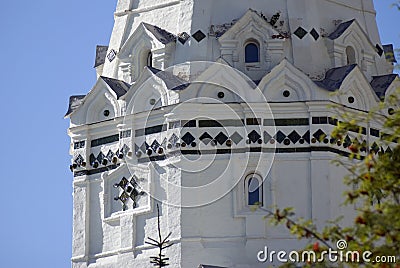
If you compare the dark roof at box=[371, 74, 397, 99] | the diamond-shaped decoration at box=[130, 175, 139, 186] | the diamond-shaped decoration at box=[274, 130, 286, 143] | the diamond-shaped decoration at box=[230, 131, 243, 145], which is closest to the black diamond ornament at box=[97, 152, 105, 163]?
the diamond-shaped decoration at box=[130, 175, 139, 186]

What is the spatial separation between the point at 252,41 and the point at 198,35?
1015 millimetres

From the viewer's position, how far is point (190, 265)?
2325 cm

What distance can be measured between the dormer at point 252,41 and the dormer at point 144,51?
1057 mm

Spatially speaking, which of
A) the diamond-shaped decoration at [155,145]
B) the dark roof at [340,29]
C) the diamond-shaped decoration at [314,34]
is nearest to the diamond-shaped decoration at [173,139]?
the diamond-shaped decoration at [155,145]

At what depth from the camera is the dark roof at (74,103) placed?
25.9 meters

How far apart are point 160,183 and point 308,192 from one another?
265 cm

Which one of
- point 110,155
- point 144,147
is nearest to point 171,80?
point 144,147

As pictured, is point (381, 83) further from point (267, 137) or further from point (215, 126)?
point (215, 126)

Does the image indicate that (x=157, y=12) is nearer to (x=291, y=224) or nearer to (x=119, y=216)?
(x=119, y=216)

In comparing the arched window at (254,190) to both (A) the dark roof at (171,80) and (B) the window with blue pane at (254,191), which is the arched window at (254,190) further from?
(A) the dark roof at (171,80)

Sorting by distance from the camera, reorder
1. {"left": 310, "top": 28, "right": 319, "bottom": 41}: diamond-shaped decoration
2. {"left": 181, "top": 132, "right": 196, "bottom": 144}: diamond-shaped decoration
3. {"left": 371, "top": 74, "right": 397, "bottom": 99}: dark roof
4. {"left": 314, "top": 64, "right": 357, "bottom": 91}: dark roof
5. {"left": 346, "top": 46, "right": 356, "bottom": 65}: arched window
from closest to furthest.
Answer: {"left": 181, "top": 132, "right": 196, "bottom": 144}: diamond-shaped decoration → {"left": 314, "top": 64, "right": 357, "bottom": 91}: dark roof → {"left": 310, "top": 28, "right": 319, "bottom": 41}: diamond-shaped decoration → {"left": 371, "top": 74, "right": 397, "bottom": 99}: dark roof → {"left": 346, "top": 46, "right": 356, "bottom": 65}: arched window

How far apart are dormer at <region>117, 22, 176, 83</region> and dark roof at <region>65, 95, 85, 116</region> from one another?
3.25ft

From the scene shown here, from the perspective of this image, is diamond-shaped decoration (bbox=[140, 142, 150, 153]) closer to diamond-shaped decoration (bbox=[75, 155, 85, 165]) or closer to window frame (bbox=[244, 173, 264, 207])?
diamond-shaped decoration (bbox=[75, 155, 85, 165])

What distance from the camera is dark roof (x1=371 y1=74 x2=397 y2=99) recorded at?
25.2m
